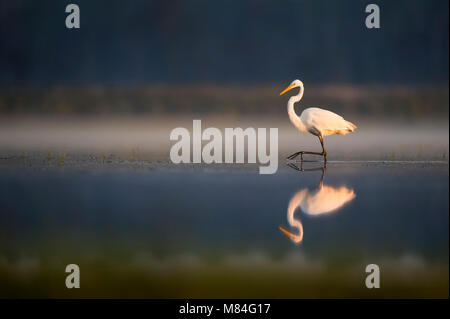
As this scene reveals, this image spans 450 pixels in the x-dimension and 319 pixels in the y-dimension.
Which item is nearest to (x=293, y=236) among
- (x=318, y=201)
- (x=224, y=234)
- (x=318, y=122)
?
(x=224, y=234)

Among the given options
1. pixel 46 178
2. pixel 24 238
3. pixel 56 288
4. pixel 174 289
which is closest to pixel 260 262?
pixel 174 289

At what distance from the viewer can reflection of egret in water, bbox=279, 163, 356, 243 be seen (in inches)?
196

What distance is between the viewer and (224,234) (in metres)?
4.64

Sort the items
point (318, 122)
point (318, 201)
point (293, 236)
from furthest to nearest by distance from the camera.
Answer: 1. point (318, 122)
2. point (318, 201)
3. point (293, 236)

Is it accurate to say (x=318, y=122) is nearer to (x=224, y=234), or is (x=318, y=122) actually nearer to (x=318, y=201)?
(x=318, y=201)

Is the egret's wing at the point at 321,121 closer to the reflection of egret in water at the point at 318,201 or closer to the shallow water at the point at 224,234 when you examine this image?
the shallow water at the point at 224,234

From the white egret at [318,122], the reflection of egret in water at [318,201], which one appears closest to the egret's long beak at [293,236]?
the reflection of egret in water at [318,201]

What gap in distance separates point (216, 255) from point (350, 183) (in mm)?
2896

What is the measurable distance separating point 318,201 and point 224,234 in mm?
1251

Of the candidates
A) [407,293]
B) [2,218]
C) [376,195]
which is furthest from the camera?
[376,195]

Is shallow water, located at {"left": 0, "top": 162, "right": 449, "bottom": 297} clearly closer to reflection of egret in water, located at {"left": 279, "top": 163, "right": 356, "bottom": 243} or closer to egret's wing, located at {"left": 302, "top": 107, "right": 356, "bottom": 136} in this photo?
reflection of egret in water, located at {"left": 279, "top": 163, "right": 356, "bottom": 243}

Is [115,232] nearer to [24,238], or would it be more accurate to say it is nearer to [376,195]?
[24,238]

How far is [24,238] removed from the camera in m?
4.48

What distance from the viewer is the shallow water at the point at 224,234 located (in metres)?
3.67
